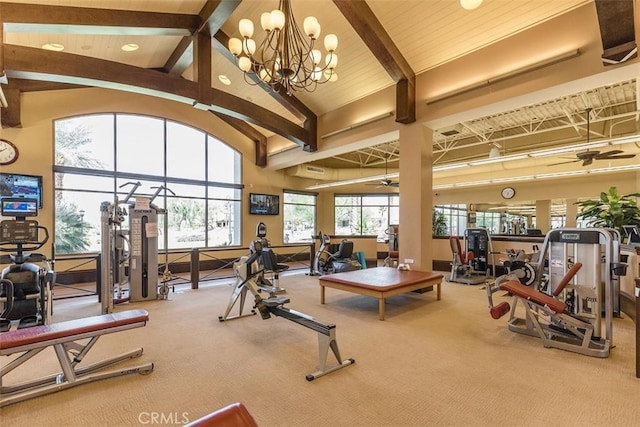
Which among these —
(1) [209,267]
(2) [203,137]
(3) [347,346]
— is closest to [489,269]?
(3) [347,346]

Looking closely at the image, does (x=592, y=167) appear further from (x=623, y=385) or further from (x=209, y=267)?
(x=209, y=267)

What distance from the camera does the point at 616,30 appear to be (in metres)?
3.42

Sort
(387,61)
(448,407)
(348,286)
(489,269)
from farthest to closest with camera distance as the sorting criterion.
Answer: (489,269) < (387,61) < (348,286) < (448,407)

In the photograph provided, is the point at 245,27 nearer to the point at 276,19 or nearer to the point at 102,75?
the point at 276,19

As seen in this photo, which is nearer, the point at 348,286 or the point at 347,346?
the point at 347,346

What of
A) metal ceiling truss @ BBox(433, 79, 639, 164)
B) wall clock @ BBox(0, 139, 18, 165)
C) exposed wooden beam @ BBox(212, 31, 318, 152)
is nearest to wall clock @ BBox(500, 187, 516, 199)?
metal ceiling truss @ BBox(433, 79, 639, 164)

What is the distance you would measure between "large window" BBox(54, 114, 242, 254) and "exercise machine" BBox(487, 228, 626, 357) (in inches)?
235

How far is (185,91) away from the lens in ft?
18.2

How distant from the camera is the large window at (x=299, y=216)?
37.4 feet

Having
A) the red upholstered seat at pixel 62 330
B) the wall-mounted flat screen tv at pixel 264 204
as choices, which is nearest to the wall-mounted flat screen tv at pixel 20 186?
the red upholstered seat at pixel 62 330

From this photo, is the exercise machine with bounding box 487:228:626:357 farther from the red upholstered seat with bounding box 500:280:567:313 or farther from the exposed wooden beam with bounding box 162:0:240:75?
the exposed wooden beam with bounding box 162:0:240:75

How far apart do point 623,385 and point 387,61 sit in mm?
4982

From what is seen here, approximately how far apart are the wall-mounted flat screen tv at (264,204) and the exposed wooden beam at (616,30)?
8459 mm

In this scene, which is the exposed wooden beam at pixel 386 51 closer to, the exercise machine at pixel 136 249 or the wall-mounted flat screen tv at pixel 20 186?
the exercise machine at pixel 136 249
